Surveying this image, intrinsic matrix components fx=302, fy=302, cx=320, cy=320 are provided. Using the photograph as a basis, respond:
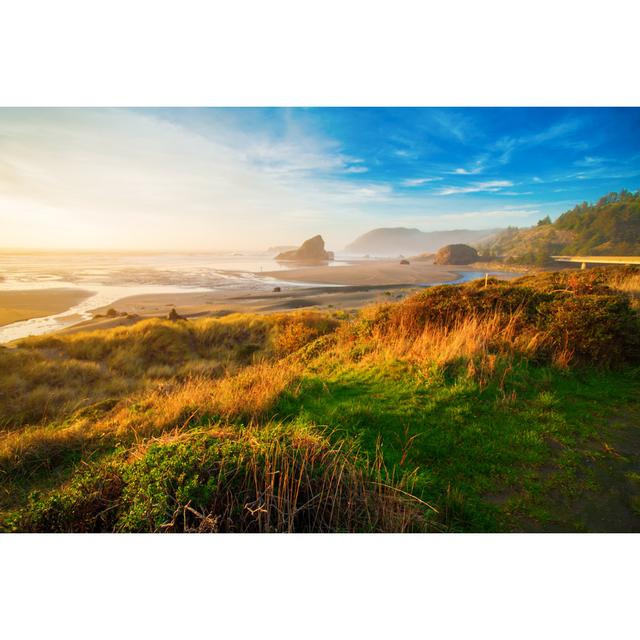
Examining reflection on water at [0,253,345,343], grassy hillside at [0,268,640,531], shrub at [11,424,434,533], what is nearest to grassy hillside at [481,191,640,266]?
grassy hillside at [0,268,640,531]

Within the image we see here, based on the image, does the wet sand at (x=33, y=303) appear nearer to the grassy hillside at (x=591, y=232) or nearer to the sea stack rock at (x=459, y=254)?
the grassy hillside at (x=591, y=232)

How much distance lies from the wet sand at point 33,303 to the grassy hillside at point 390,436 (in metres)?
3.76

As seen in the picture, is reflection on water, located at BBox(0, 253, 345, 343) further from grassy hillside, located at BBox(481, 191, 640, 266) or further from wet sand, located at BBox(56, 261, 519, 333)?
grassy hillside, located at BBox(481, 191, 640, 266)

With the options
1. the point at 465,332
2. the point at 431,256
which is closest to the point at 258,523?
the point at 465,332

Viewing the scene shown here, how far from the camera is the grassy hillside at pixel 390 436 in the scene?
2.26m

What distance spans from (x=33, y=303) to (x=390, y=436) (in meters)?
13.3

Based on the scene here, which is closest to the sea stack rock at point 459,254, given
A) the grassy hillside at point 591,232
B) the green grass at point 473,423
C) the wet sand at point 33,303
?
the grassy hillside at point 591,232

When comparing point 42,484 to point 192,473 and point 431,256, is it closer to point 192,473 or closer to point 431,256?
point 192,473

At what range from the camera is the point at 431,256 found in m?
26.3

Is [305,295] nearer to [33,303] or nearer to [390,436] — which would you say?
[33,303]

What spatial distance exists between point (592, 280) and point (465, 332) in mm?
3541

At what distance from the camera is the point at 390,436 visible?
3186 mm

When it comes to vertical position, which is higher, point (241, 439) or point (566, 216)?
point (566, 216)

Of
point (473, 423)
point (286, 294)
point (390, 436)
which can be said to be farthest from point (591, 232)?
point (286, 294)
